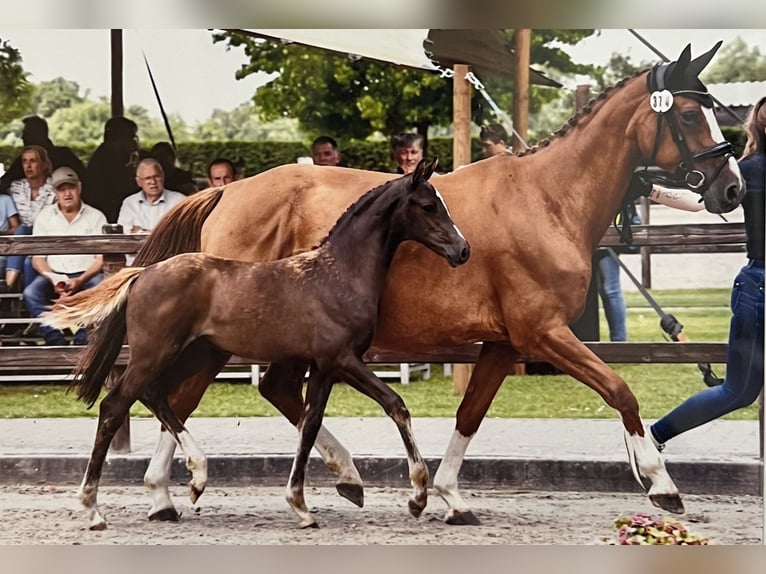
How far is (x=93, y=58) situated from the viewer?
5.48 m

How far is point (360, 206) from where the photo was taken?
536cm

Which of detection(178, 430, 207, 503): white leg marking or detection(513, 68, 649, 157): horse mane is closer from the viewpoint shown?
detection(178, 430, 207, 503): white leg marking

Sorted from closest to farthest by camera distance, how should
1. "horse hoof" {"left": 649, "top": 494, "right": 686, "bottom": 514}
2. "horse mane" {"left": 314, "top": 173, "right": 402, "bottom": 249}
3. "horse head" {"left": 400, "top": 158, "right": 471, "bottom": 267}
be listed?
"horse head" {"left": 400, "top": 158, "right": 471, "bottom": 267} → "horse mane" {"left": 314, "top": 173, "right": 402, "bottom": 249} → "horse hoof" {"left": 649, "top": 494, "right": 686, "bottom": 514}

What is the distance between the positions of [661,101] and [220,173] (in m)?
2.00

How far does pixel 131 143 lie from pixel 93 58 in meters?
0.42

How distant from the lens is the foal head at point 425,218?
5219 millimetres

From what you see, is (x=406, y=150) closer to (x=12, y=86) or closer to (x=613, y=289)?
(x=613, y=289)

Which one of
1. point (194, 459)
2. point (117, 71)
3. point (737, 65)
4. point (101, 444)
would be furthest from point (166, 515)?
point (737, 65)

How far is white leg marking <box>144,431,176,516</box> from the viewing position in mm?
5492

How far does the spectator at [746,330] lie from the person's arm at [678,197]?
8.3 inches

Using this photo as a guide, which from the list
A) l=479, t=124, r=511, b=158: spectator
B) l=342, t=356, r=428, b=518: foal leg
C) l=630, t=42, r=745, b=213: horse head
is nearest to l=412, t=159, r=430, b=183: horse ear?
l=479, t=124, r=511, b=158: spectator

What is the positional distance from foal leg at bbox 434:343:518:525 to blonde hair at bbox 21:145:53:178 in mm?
2129

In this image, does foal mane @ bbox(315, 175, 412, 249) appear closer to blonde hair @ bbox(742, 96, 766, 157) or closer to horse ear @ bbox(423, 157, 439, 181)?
horse ear @ bbox(423, 157, 439, 181)

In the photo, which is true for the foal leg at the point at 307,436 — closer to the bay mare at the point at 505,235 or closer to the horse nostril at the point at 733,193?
the bay mare at the point at 505,235
